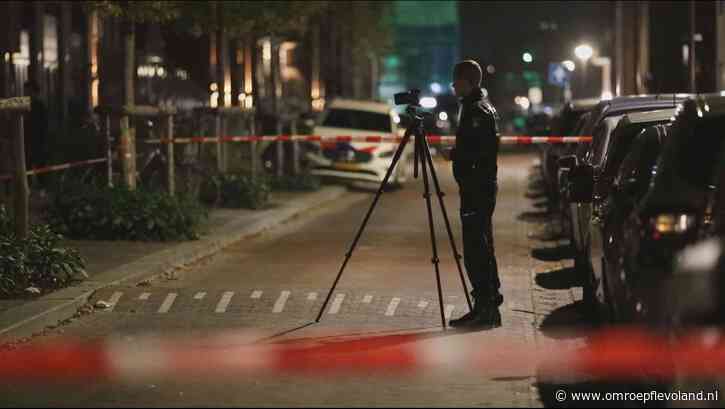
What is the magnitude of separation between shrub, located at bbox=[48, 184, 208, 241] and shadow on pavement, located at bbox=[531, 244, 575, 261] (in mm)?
3689

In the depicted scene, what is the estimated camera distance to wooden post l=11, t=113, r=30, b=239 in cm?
1324

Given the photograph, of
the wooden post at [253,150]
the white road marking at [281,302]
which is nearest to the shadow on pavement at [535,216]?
the wooden post at [253,150]

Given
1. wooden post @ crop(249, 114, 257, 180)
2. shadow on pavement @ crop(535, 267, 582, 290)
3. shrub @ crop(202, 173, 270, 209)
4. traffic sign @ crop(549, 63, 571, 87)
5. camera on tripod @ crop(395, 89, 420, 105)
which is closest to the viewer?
camera on tripod @ crop(395, 89, 420, 105)

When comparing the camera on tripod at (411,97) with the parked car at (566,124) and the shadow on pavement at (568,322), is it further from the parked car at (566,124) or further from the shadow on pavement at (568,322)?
the parked car at (566,124)

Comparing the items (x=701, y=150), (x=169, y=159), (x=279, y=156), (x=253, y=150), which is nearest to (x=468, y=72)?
(x=701, y=150)

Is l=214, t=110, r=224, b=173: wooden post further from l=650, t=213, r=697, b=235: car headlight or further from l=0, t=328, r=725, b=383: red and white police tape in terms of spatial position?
l=650, t=213, r=697, b=235: car headlight

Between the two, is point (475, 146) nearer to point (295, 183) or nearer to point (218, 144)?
point (218, 144)

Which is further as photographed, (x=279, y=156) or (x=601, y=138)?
(x=279, y=156)

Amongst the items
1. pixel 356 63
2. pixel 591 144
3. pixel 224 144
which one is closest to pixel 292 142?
pixel 224 144

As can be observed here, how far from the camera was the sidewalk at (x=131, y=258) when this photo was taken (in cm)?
1127

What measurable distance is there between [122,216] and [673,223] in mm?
10342

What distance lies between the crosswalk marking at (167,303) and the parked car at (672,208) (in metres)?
4.61

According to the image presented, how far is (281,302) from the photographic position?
12555 mm

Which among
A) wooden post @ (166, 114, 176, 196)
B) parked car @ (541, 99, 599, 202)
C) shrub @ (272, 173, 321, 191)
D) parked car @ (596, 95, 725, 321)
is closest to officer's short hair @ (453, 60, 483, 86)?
parked car @ (596, 95, 725, 321)
